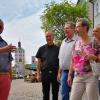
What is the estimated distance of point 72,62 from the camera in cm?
789

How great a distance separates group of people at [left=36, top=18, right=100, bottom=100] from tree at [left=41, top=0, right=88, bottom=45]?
49325 mm

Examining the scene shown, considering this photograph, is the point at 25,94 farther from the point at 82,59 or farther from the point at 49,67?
the point at 82,59

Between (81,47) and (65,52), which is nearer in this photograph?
(81,47)

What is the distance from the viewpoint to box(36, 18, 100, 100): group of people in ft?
24.3

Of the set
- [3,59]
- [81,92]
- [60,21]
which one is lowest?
[81,92]

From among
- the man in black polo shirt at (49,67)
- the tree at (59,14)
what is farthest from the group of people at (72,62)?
the tree at (59,14)

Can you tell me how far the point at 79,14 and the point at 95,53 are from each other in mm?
54393

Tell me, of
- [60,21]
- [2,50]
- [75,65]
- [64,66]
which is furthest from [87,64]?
[60,21]

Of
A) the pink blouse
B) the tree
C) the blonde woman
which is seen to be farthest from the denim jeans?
the tree

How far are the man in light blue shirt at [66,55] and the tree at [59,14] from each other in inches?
1964

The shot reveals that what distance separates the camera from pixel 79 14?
202 feet

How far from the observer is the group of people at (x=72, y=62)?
741 cm

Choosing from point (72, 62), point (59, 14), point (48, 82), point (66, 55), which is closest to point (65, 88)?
point (66, 55)

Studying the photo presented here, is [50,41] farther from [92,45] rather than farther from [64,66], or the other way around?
[92,45]
